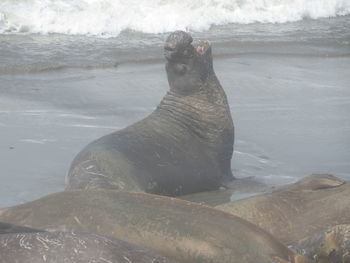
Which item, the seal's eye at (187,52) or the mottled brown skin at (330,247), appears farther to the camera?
the seal's eye at (187,52)

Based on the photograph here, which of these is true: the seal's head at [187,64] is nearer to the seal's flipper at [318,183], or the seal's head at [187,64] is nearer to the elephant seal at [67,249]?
the seal's flipper at [318,183]

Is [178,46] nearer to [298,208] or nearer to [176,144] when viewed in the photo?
[176,144]

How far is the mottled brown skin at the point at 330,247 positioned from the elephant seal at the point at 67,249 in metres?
0.97

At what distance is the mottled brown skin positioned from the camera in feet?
14.4

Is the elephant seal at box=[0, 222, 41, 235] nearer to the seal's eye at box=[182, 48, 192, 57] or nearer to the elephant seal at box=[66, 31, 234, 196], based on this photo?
the elephant seal at box=[66, 31, 234, 196]

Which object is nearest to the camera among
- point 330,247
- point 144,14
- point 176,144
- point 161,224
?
point 161,224

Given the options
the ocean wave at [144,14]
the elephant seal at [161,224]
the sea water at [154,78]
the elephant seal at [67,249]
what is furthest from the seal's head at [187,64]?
the ocean wave at [144,14]

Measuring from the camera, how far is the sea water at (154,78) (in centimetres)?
831

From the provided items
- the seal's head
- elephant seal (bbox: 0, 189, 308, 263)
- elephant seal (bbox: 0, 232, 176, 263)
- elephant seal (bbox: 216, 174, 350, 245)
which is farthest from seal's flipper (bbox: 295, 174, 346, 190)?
the seal's head

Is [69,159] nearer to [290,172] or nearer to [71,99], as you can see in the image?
[290,172]

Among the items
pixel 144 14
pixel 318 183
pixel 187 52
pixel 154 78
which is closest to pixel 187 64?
pixel 187 52

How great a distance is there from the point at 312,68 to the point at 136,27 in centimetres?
495

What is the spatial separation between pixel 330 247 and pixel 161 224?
862 mm

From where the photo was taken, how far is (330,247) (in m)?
4.43
